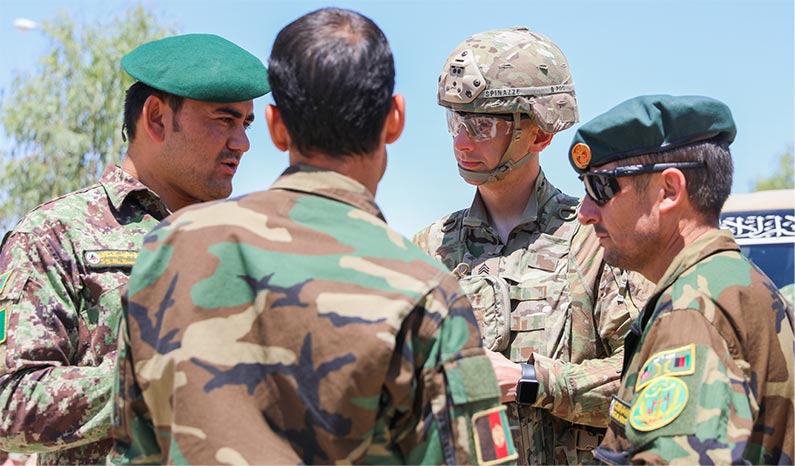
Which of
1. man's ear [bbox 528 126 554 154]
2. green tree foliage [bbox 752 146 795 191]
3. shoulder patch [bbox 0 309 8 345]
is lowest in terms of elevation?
green tree foliage [bbox 752 146 795 191]

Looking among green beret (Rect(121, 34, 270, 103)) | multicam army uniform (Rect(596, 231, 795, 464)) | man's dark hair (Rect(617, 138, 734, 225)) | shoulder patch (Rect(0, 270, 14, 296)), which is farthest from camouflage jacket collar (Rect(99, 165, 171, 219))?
multicam army uniform (Rect(596, 231, 795, 464))

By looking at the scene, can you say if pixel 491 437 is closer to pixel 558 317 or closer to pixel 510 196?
pixel 558 317

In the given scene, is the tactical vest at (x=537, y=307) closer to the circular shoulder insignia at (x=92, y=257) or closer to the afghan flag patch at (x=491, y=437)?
the circular shoulder insignia at (x=92, y=257)

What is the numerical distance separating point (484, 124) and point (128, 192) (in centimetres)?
155

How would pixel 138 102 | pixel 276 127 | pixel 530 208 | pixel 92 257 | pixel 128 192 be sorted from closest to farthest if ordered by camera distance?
1. pixel 276 127
2. pixel 92 257
3. pixel 128 192
4. pixel 138 102
5. pixel 530 208

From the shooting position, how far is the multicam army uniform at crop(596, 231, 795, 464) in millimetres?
2734

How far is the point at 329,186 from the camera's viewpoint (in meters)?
2.54

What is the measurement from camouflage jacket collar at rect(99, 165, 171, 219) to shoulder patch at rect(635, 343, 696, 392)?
1.91 m

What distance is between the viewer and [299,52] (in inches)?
99.8

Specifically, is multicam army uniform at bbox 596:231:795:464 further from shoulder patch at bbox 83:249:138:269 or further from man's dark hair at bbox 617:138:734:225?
shoulder patch at bbox 83:249:138:269

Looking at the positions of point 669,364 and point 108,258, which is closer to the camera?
point 669,364

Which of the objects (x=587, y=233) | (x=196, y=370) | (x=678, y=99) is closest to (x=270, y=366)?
(x=196, y=370)

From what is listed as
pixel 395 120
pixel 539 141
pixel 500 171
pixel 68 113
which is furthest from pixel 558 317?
pixel 68 113

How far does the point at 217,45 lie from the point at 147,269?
1.79m
